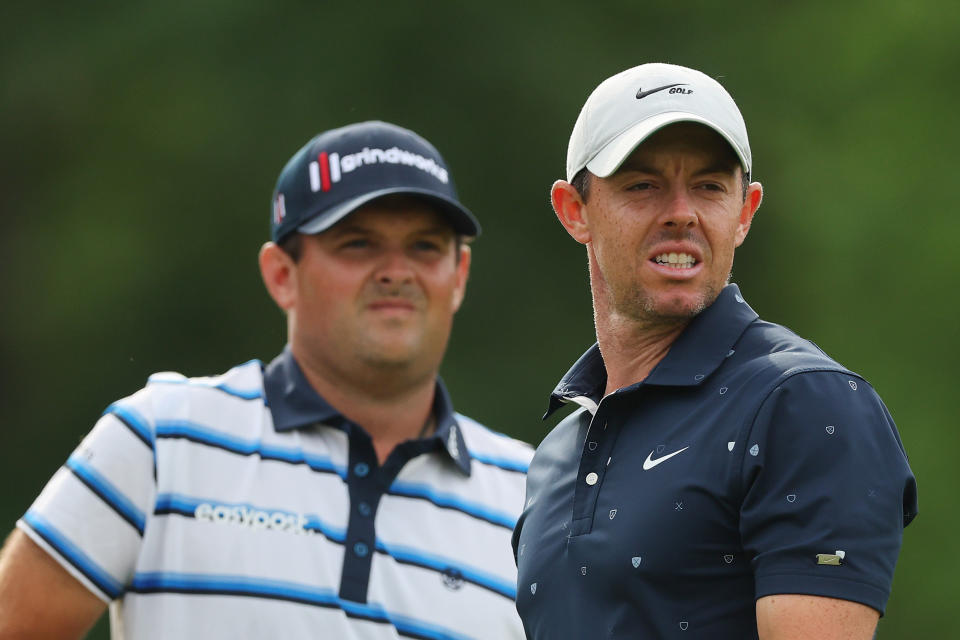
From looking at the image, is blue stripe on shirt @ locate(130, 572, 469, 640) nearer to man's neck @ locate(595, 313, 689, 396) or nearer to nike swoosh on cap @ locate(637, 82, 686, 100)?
man's neck @ locate(595, 313, 689, 396)

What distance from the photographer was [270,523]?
353 cm

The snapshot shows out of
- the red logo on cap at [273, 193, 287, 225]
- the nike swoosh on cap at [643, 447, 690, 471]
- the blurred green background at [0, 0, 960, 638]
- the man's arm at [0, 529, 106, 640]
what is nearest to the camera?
the nike swoosh on cap at [643, 447, 690, 471]

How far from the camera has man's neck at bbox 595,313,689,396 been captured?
260cm

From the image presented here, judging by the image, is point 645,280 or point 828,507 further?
point 645,280

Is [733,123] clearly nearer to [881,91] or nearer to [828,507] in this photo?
[828,507]

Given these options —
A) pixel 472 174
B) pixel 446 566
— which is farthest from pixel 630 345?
pixel 472 174

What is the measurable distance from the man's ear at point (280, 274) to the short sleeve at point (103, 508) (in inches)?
22.8

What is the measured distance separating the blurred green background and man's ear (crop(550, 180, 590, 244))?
253 inches

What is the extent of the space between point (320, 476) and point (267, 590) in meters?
0.32

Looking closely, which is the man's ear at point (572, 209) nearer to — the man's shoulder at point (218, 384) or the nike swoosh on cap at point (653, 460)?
the nike swoosh on cap at point (653, 460)

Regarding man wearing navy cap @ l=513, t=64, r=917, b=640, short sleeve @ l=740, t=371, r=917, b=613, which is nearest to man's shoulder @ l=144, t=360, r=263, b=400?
man wearing navy cap @ l=513, t=64, r=917, b=640

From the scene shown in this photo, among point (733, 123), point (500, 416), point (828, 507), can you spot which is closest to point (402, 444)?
point (733, 123)

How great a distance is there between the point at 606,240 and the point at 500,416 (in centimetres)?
648

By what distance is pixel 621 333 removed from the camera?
8.71 ft
